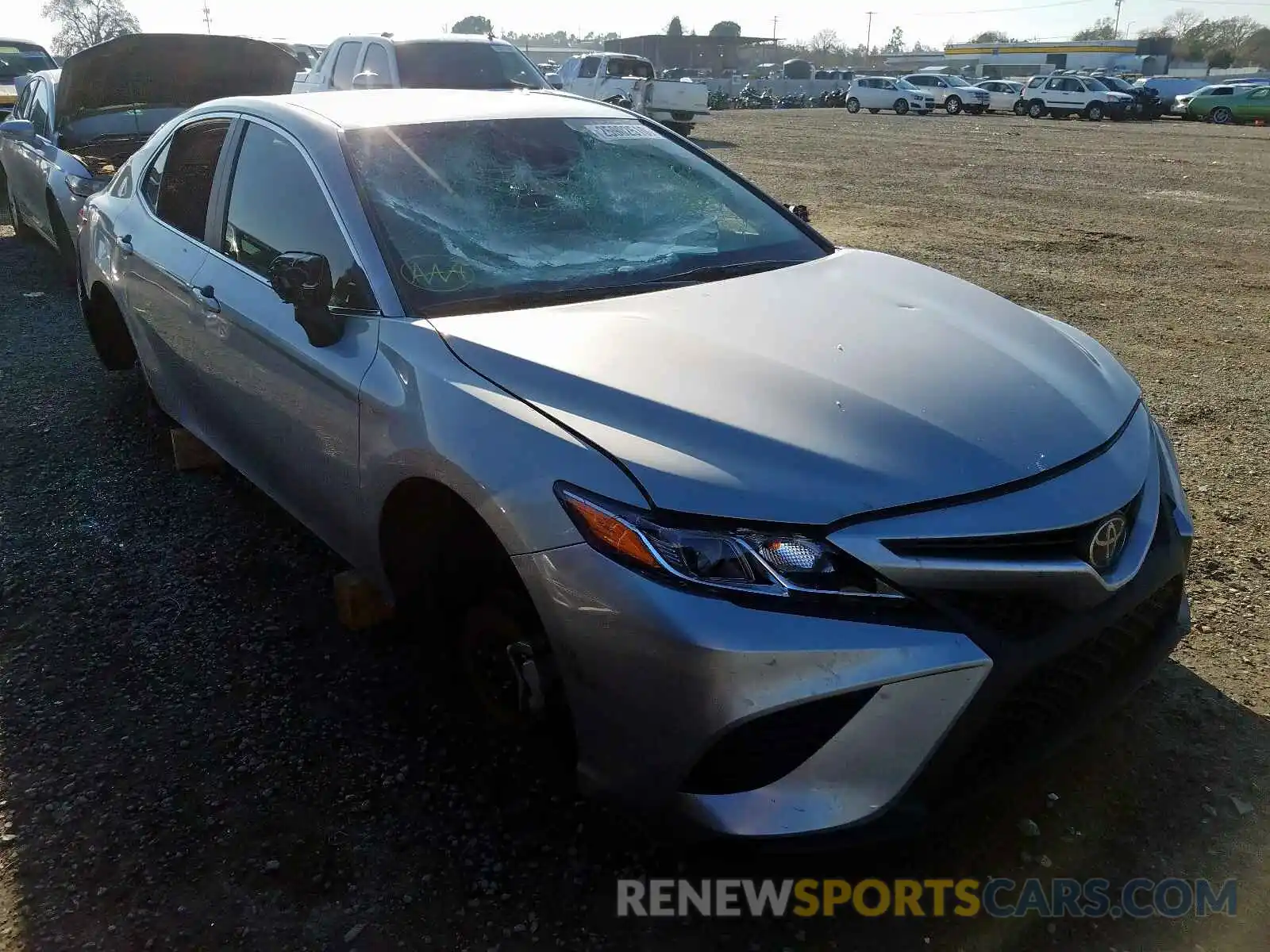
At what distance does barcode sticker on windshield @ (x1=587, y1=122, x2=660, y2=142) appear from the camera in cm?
353

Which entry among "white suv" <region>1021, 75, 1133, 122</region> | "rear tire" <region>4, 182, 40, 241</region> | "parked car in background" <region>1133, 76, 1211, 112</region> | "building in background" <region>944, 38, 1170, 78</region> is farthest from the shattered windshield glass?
"building in background" <region>944, 38, 1170, 78</region>

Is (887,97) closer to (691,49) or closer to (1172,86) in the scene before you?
(1172,86)

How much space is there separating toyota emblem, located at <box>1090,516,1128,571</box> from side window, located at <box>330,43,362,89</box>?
441 inches

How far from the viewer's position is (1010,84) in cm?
3825

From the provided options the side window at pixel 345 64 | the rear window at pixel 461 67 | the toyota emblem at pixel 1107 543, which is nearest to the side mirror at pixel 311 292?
the toyota emblem at pixel 1107 543

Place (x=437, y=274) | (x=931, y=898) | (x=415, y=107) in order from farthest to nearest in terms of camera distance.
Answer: (x=415, y=107)
(x=437, y=274)
(x=931, y=898)

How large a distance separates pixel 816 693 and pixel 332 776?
140 cm

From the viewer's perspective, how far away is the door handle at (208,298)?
11.1 ft

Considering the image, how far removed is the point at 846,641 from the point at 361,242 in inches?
68.2

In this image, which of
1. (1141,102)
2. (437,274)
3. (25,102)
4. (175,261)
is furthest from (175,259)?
(1141,102)

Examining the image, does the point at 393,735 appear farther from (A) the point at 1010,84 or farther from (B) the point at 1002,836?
(A) the point at 1010,84

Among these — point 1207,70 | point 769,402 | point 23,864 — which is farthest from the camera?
point 1207,70

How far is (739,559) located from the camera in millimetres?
1911

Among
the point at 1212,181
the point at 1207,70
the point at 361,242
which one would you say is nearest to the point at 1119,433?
the point at 361,242
